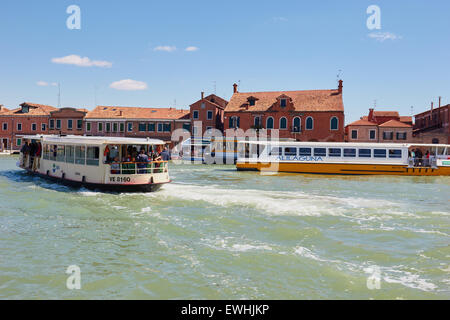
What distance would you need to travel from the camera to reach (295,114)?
47188mm

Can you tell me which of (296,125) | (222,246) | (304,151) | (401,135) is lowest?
(222,246)

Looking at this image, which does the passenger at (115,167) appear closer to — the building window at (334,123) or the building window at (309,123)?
the building window at (309,123)

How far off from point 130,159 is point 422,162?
71.4 ft

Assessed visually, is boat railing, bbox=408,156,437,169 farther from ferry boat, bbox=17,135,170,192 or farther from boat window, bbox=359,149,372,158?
ferry boat, bbox=17,135,170,192

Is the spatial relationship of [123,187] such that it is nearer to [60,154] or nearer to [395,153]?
[60,154]

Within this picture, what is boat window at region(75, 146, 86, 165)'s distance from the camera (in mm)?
17672

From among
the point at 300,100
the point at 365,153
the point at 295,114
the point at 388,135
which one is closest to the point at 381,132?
the point at 388,135

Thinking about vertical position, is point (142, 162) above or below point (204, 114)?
below

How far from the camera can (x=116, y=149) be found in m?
17.4

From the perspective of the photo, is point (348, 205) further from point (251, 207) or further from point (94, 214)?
point (94, 214)

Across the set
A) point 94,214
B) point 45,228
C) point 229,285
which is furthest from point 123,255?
point 94,214

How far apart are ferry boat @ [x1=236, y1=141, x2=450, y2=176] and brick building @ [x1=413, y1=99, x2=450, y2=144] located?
18.4 meters

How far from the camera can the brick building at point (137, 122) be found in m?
55.2

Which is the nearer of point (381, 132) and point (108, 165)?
point (108, 165)
